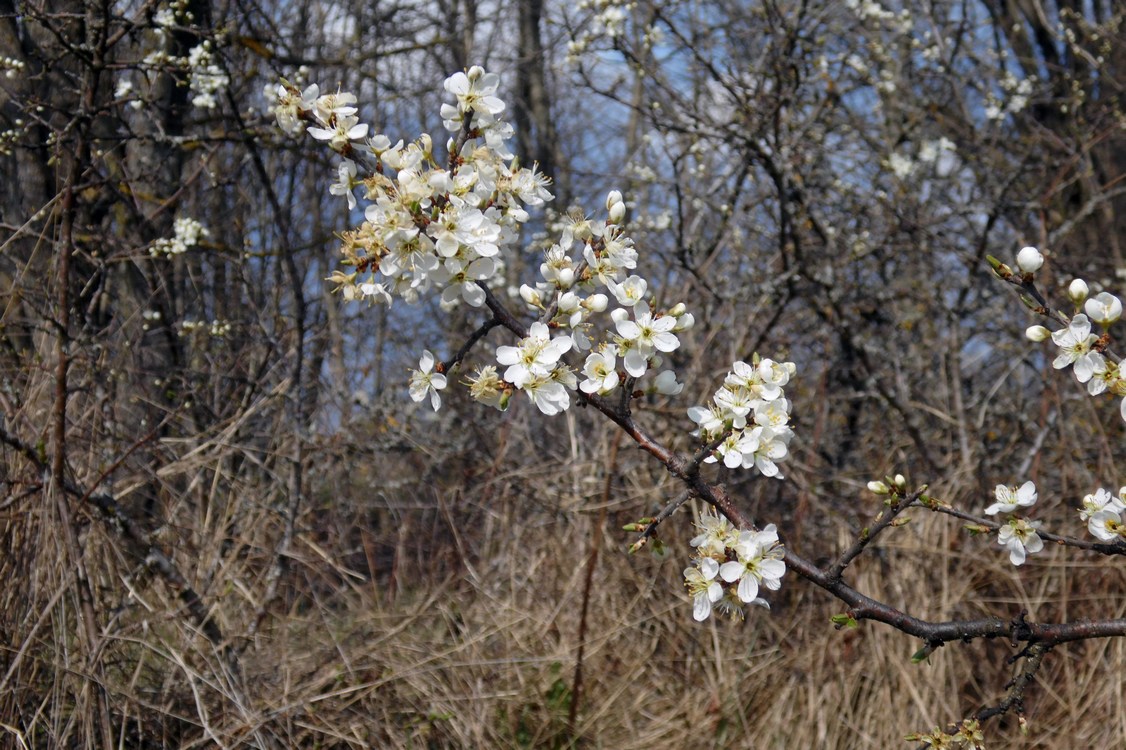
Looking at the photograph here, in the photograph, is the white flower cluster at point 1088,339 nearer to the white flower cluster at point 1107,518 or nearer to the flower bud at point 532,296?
the white flower cluster at point 1107,518

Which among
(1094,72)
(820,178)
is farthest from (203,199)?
(1094,72)

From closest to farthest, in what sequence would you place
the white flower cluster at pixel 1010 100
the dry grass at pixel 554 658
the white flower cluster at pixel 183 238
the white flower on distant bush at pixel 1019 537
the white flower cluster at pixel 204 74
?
1. the white flower on distant bush at pixel 1019 537
2. the dry grass at pixel 554 658
3. the white flower cluster at pixel 204 74
4. the white flower cluster at pixel 183 238
5. the white flower cluster at pixel 1010 100

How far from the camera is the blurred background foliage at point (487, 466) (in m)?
2.66

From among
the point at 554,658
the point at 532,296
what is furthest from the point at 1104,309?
the point at 554,658

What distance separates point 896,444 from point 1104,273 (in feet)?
6.39

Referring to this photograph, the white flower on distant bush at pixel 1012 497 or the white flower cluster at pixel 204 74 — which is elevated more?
the white flower cluster at pixel 204 74

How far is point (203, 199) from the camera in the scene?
5.79 meters

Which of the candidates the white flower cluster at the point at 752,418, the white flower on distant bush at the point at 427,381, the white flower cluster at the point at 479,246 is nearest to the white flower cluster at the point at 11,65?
the white flower cluster at the point at 479,246

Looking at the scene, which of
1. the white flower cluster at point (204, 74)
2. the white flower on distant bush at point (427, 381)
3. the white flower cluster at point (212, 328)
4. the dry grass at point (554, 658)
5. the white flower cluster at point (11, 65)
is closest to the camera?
the white flower on distant bush at point (427, 381)

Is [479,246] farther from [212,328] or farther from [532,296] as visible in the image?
[212,328]

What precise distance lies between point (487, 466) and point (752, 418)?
3.17 m

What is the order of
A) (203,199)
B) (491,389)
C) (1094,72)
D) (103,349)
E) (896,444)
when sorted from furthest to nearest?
1. (1094,72)
2. (203,199)
3. (896,444)
4. (103,349)
5. (491,389)

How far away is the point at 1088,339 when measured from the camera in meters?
1.46

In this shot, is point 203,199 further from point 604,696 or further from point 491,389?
point 491,389
